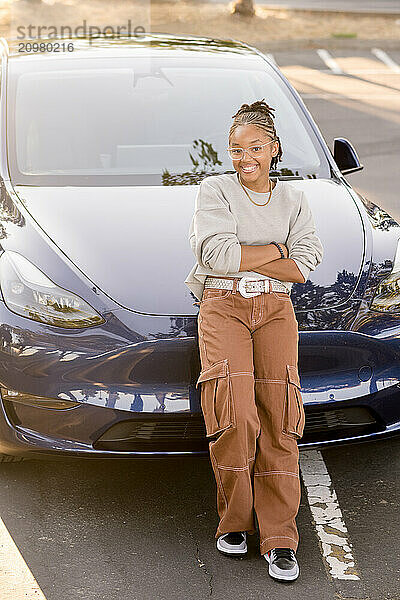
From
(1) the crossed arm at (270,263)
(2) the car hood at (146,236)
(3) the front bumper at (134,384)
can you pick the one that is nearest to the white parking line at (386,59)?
(2) the car hood at (146,236)

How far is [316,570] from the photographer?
3166mm

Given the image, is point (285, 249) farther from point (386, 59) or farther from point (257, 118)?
point (386, 59)

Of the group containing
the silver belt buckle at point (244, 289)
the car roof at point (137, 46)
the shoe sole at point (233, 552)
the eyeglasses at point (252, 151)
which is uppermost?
the car roof at point (137, 46)

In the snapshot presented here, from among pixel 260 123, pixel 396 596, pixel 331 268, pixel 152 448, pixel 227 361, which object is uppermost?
pixel 260 123

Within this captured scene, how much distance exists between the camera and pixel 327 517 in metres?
3.51

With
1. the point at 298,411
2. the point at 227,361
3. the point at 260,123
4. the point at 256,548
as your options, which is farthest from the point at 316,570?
the point at 260,123

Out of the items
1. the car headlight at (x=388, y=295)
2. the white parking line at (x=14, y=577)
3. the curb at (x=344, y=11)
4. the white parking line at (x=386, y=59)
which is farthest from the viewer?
the curb at (x=344, y=11)

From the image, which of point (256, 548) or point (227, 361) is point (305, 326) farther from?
point (256, 548)

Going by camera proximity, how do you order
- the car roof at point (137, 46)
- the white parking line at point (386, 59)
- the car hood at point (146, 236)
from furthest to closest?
the white parking line at point (386, 59) → the car roof at point (137, 46) → the car hood at point (146, 236)

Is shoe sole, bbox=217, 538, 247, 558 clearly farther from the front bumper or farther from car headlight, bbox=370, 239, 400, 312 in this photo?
→ car headlight, bbox=370, 239, 400, 312

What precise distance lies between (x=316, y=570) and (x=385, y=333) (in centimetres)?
90

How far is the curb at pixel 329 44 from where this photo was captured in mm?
19406

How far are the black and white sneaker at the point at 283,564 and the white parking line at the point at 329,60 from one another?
47.9 ft

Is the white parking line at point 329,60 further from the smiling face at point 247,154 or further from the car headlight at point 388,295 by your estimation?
the smiling face at point 247,154
